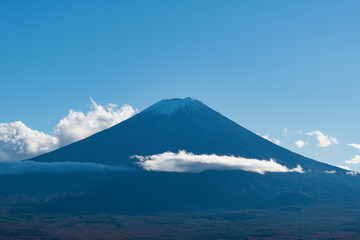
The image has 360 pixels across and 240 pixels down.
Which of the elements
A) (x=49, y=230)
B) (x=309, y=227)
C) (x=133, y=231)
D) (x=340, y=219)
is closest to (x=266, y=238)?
(x=309, y=227)

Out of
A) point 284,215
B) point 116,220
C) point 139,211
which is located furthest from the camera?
point 139,211

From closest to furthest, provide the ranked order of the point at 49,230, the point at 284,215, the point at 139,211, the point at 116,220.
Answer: the point at 49,230
the point at 116,220
the point at 284,215
the point at 139,211

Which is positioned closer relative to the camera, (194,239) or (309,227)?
(194,239)

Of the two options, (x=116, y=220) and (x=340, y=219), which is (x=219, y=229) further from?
(x=340, y=219)

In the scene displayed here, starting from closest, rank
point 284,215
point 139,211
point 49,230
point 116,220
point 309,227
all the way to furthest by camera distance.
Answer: point 49,230, point 309,227, point 116,220, point 284,215, point 139,211

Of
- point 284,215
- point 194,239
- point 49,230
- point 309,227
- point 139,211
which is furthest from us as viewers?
point 139,211

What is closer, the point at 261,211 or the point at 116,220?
the point at 116,220

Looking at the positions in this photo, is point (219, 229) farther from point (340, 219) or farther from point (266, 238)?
point (340, 219)

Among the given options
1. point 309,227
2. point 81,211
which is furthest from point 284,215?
point 81,211
